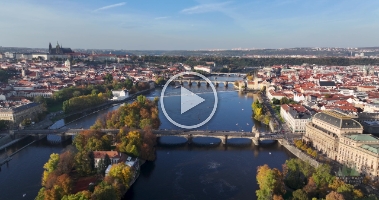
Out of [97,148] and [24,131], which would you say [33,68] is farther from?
[97,148]

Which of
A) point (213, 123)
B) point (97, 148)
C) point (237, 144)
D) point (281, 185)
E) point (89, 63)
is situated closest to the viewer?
point (281, 185)

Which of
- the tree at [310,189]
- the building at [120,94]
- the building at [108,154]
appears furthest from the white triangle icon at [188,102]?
the tree at [310,189]

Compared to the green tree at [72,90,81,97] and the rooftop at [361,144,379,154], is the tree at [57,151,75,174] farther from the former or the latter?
the green tree at [72,90,81,97]

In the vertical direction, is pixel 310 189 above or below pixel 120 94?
below

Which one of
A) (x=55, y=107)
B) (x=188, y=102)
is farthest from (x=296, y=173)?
(x=55, y=107)

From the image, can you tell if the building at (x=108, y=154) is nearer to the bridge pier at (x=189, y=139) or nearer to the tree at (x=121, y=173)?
the tree at (x=121, y=173)

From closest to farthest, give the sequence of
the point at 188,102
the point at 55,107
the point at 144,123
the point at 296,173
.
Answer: the point at 296,173 < the point at 144,123 < the point at 55,107 < the point at 188,102

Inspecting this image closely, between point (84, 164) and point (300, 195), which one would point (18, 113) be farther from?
point (300, 195)

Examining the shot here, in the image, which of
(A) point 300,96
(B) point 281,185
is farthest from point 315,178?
(A) point 300,96
